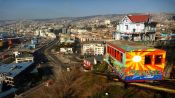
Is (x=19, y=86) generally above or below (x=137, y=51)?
below

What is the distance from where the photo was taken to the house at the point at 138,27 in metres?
33.6

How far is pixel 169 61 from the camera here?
13.8m

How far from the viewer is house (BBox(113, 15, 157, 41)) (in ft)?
110

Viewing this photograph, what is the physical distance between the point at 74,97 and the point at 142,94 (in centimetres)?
349

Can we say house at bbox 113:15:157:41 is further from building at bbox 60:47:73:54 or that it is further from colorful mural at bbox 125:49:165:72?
building at bbox 60:47:73:54

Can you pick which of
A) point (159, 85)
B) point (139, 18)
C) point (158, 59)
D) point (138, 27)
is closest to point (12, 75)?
point (138, 27)

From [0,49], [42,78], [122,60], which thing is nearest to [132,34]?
[42,78]

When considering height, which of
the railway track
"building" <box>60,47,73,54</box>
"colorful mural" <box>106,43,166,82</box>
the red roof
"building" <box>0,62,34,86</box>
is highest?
the red roof

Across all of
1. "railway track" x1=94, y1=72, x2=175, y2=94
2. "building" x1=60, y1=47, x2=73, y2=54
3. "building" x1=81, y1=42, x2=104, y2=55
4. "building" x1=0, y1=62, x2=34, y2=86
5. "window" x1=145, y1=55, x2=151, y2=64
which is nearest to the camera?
"railway track" x1=94, y1=72, x2=175, y2=94

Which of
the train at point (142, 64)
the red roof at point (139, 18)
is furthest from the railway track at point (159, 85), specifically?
the red roof at point (139, 18)

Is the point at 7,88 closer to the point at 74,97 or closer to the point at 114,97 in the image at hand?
the point at 74,97

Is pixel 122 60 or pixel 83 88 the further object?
pixel 83 88

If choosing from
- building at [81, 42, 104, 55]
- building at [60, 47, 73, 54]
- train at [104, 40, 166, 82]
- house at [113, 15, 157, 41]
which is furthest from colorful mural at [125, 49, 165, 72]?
building at [60, 47, 73, 54]

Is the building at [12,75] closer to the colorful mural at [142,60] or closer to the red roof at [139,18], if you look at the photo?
the red roof at [139,18]
